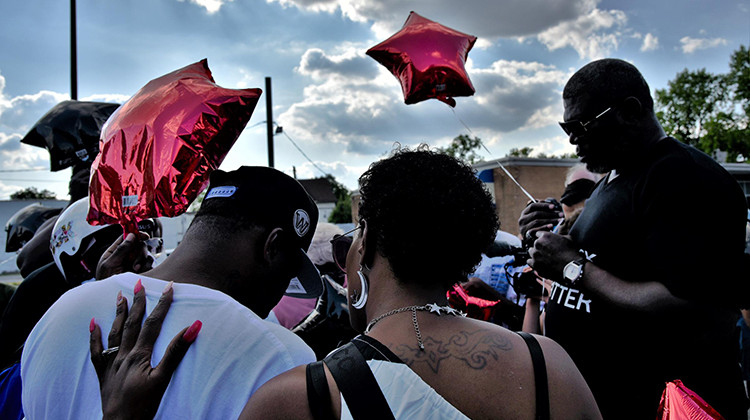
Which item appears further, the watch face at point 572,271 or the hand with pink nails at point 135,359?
the watch face at point 572,271

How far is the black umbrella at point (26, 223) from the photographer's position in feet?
19.7

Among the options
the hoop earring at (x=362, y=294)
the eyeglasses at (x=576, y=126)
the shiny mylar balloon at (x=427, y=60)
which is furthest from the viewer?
the shiny mylar balloon at (x=427, y=60)

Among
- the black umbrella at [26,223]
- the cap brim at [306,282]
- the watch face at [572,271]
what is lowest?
the black umbrella at [26,223]

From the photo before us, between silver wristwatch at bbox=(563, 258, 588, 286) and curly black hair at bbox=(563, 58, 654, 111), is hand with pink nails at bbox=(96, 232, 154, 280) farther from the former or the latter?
curly black hair at bbox=(563, 58, 654, 111)

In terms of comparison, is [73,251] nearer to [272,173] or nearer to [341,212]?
[272,173]

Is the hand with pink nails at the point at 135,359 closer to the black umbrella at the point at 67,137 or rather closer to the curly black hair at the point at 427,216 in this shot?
the curly black hair at the point at 427,216

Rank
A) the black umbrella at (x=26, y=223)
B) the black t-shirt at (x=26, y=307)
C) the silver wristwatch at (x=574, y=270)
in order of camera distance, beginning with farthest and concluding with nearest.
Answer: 1. the black umbrella at (x=26, y=223)
2. the black t-shirt at (x=26, y=307)
3. the silver wristwatch at (x=574, y=270)

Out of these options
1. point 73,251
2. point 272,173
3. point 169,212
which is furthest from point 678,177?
point 73,251

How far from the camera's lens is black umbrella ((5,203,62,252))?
6016 mm

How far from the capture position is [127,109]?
193 cm

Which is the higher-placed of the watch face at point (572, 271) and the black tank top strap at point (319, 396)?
the watch face at point (572, 271)

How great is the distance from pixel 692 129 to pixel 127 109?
4421 centimetres

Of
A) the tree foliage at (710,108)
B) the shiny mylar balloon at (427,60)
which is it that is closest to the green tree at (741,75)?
the tree foliage at (710,108)

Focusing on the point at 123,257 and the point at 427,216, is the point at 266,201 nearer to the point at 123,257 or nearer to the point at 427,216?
the point at 427,216
